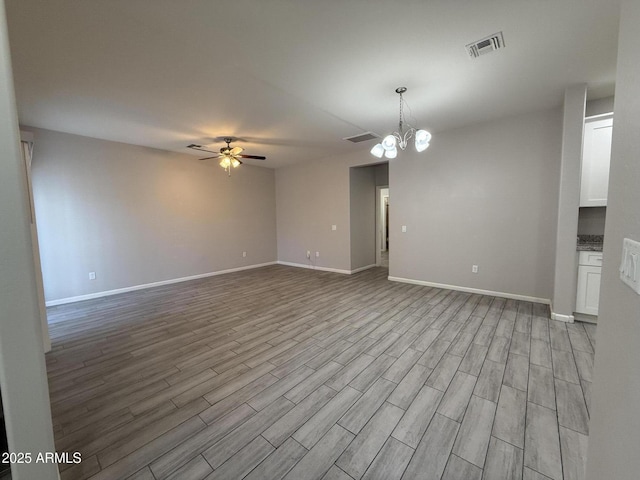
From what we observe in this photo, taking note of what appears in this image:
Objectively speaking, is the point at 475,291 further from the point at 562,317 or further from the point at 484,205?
the point at 484,205

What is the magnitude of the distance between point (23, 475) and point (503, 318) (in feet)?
13.9

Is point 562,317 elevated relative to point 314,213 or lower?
lower

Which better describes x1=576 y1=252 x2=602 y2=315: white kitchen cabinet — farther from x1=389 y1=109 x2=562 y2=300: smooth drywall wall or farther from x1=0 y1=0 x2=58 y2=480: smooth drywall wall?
x1=0 y1=0 x2=58 y2=480: smooth drywall wall

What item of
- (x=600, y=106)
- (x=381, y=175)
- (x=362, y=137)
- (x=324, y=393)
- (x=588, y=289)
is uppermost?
(x=362, y=137)

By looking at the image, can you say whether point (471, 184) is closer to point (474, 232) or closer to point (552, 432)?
point (474, 232)

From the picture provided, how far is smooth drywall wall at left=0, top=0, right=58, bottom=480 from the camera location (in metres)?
0.91

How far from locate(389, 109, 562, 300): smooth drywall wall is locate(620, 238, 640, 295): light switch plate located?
3.73 metres

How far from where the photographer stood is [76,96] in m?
2.89

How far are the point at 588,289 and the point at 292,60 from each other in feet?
13.9

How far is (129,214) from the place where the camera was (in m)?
4.82

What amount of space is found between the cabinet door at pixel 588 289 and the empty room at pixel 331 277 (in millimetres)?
26

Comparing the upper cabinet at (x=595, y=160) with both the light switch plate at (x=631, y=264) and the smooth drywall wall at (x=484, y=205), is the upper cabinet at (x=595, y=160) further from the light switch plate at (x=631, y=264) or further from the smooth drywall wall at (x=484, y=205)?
the light switch plate at (x=631, y=264)

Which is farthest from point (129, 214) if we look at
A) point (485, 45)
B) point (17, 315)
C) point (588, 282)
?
point (588, 282)

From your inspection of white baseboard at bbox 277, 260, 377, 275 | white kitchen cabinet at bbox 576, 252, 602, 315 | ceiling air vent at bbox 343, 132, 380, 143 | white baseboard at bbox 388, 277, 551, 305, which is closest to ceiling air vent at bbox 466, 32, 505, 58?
ceiling air vent at bbox 343, 132, 380, 143
